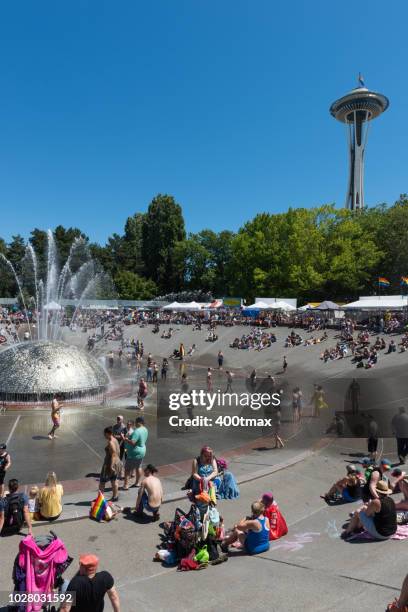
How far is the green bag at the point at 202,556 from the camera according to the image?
21.8 ft

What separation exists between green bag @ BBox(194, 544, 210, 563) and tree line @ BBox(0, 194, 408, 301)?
48.3 meters

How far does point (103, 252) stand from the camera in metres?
98.8

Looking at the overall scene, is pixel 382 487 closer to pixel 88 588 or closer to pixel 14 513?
pixel 88 588

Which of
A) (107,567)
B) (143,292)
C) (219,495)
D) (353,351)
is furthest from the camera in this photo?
(143,292)

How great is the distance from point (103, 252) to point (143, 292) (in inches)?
873

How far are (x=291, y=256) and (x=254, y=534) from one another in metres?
51.0

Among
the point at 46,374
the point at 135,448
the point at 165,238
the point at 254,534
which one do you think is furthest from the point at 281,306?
the point at 165,238

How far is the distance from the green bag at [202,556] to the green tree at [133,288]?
2971 inches

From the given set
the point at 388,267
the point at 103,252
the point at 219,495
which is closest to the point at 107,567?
the point at 219,495

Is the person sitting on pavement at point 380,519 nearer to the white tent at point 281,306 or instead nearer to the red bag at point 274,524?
the red bag at point 274,524

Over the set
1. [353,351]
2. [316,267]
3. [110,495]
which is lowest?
[110,495]

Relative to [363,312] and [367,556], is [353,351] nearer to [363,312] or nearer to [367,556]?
[363,312]

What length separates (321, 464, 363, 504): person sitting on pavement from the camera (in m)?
9.20

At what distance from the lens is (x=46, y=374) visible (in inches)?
736
